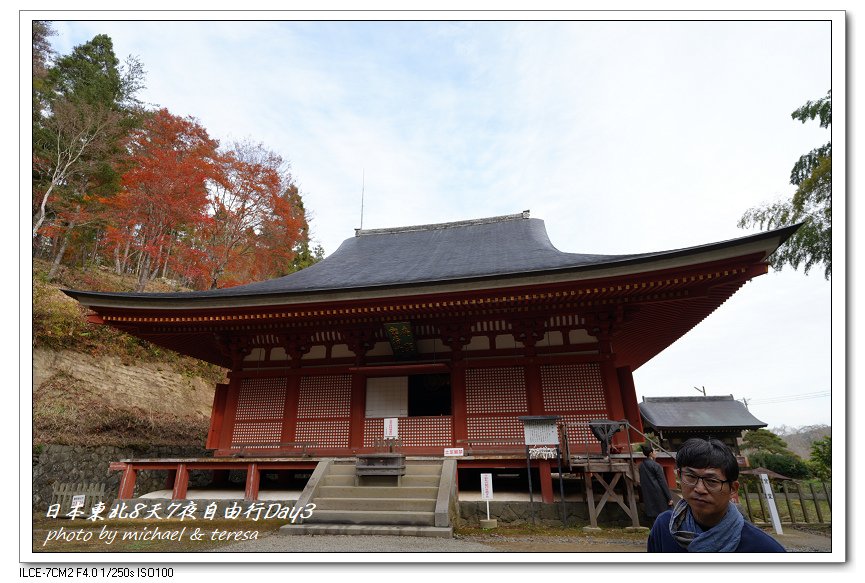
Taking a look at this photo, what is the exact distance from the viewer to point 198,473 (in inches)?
462

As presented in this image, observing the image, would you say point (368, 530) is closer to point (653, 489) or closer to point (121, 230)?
point (653, 489)

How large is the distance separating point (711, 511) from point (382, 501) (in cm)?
549

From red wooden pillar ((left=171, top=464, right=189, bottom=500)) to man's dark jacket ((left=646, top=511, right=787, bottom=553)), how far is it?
8.43 meters

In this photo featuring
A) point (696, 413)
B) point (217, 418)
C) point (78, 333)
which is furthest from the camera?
point (696, 413)

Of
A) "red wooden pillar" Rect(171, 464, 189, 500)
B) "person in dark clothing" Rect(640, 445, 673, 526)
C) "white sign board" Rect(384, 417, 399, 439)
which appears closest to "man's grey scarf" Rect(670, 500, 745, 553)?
"person in dark clothing" Rect(640, 445, 673, 526)

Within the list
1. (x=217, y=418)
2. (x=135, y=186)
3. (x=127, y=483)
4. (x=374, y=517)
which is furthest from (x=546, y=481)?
(x=135, y=186)

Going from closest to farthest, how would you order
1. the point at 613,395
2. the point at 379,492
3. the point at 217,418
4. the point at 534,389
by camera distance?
the point at 379,492
the point at 613,395
the point at 534,389
the point at 217,418

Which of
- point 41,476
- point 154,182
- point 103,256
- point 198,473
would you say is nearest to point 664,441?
point 198,473

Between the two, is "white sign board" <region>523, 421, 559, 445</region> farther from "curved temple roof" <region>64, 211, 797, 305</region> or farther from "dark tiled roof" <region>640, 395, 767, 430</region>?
"dark tiled roof" <region>640, 395, 767, 430</region>

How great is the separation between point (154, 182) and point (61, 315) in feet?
23.3

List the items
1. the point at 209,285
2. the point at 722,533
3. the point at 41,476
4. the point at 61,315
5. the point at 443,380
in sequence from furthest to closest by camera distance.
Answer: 1. the point at 209,285
2. the point at 61,315
3. the point at 443,380
4. the point at 41,476
5. the point at 722,533

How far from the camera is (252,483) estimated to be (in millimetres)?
8281

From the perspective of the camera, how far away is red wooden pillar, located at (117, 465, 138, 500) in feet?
27.5
